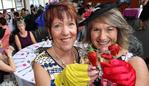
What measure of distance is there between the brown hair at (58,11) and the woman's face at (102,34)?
11 centimetres

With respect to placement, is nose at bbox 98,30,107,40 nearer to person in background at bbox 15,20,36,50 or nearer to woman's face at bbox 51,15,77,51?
woman's face at bbox 51,15,77,51

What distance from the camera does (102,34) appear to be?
1181mm

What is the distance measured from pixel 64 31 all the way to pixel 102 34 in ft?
0.55

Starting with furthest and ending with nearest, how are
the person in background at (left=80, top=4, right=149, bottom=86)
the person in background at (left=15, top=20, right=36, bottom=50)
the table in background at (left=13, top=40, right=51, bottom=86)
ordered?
the person in background at (left=15, top=20, right=36, bottom=50)
the table in background at (left=13, top=40, right=51, bottom=86)
the person in background at (left=80, top=4, right=149, bottom=86)

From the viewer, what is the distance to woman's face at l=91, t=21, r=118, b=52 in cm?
118

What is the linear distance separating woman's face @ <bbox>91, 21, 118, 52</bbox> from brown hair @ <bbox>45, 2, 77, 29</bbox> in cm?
11

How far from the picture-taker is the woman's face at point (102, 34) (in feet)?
3.88

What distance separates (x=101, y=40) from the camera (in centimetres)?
119

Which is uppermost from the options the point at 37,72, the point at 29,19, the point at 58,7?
the point at 58,7

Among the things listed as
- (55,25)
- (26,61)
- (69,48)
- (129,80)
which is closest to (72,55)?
(69,48)

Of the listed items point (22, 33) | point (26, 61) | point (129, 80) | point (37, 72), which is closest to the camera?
point (129, 80)

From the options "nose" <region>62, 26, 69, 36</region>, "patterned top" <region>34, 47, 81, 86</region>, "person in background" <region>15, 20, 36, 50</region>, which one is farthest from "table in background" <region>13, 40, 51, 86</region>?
"nose" <region>62, 26, 69, 36</region>

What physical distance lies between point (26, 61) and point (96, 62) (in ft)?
8.47

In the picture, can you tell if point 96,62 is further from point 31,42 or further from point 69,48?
point 31,42
